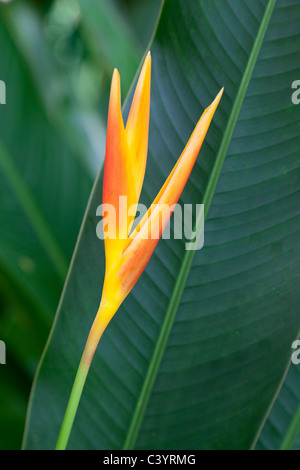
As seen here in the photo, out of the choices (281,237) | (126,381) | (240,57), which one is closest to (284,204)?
(281,237)

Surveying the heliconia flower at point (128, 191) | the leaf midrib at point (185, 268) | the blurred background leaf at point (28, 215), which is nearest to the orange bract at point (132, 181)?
the heliconia flower at point (128, 191)

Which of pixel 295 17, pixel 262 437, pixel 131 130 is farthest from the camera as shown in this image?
pixel 262 437

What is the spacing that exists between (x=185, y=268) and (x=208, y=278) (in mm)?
25

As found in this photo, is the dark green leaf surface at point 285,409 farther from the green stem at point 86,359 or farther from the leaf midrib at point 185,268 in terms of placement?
the green stem at point 86,359

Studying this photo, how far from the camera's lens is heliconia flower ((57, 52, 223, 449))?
1.14 ft

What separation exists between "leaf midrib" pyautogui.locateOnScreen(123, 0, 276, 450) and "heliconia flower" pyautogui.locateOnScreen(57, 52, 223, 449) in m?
0.15

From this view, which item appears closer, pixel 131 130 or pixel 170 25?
pixel 131 130

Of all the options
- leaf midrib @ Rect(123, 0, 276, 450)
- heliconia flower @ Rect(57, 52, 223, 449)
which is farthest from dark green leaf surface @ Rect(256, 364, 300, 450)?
heliconia flower @ Rect(57, 52, 223, 449)

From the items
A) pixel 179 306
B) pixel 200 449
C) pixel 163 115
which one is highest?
pixel 163 115

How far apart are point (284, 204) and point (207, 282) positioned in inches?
4.2

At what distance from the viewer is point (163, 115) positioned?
0.52m

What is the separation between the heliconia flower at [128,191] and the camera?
346mm

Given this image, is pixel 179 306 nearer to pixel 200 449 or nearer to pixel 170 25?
pixel 200 449

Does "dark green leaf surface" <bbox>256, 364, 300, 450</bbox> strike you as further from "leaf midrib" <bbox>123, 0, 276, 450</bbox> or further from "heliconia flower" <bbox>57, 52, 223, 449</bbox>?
"heliconia flower" <bbox>57, 52, 223, 449</bbox>
